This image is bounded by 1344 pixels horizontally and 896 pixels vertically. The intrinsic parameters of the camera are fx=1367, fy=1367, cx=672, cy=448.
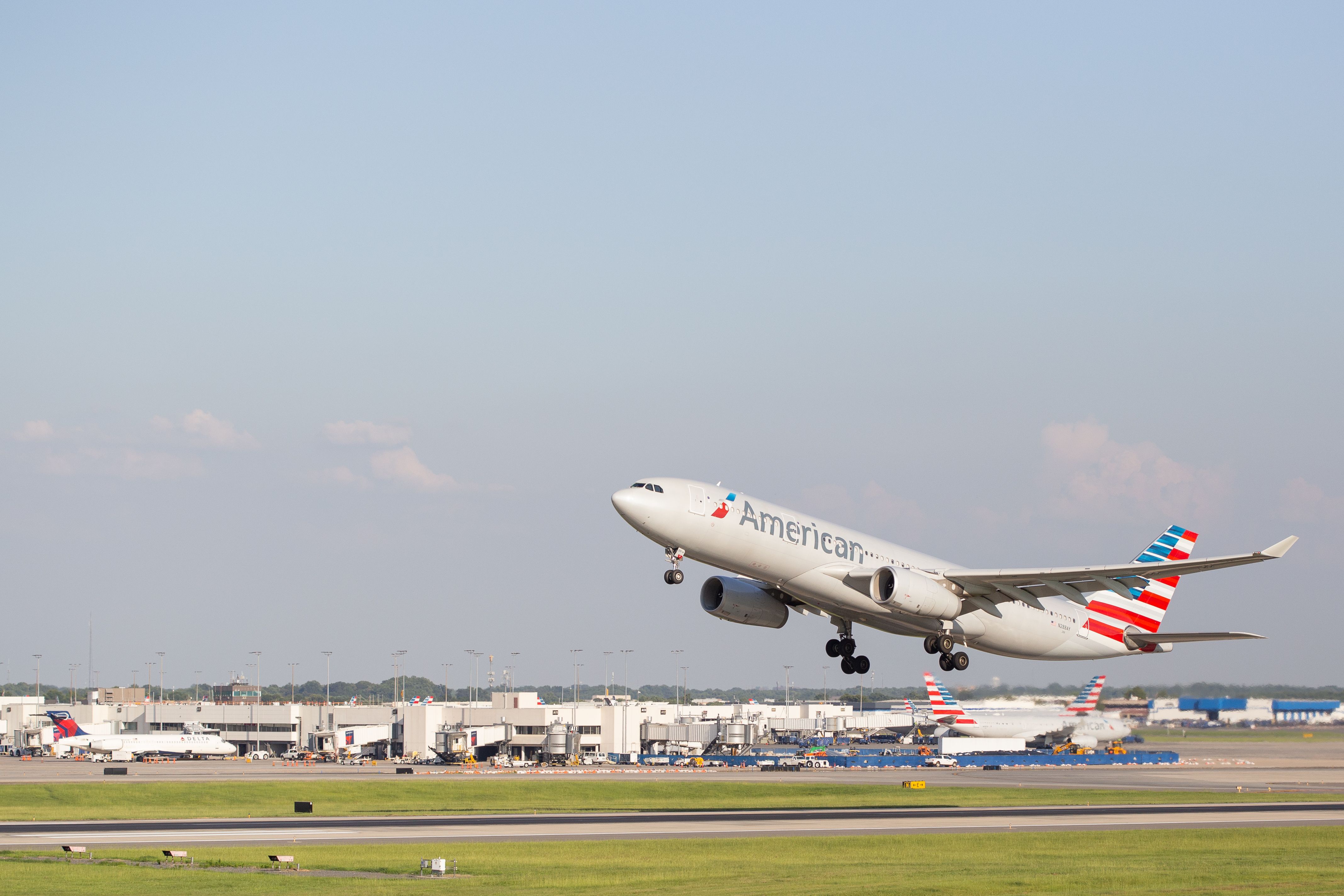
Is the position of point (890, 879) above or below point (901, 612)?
below

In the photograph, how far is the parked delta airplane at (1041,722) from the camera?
146625mm

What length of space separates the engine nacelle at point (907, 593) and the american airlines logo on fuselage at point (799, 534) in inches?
51.8

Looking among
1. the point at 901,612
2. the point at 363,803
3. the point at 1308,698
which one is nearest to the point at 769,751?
the point at 1308,698

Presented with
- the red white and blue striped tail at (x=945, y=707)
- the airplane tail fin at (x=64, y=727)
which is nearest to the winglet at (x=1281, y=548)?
the red white and blue striped tail at (x=945, y=707)

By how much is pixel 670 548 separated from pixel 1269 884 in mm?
22124

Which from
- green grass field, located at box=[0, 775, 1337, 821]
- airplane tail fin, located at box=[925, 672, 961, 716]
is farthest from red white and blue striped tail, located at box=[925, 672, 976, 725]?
green grass field, located at box=[0, 775, 1337, 821]

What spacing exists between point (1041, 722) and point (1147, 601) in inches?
3366

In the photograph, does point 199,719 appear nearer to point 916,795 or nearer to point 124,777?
point 124,777

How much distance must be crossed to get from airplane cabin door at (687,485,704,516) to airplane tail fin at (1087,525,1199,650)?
21610 millimetres

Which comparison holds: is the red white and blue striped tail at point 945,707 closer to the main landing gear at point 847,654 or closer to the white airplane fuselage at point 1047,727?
the white airplane fuselage at point 1047,727

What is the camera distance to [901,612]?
5125cm

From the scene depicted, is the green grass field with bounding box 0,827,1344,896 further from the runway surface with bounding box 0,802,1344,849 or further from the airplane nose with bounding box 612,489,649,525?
the airplane nose with bounding box 612,489,649,525

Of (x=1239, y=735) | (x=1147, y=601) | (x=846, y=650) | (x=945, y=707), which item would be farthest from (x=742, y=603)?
(x=1239, y=735)

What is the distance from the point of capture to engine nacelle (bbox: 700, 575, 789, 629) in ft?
177
